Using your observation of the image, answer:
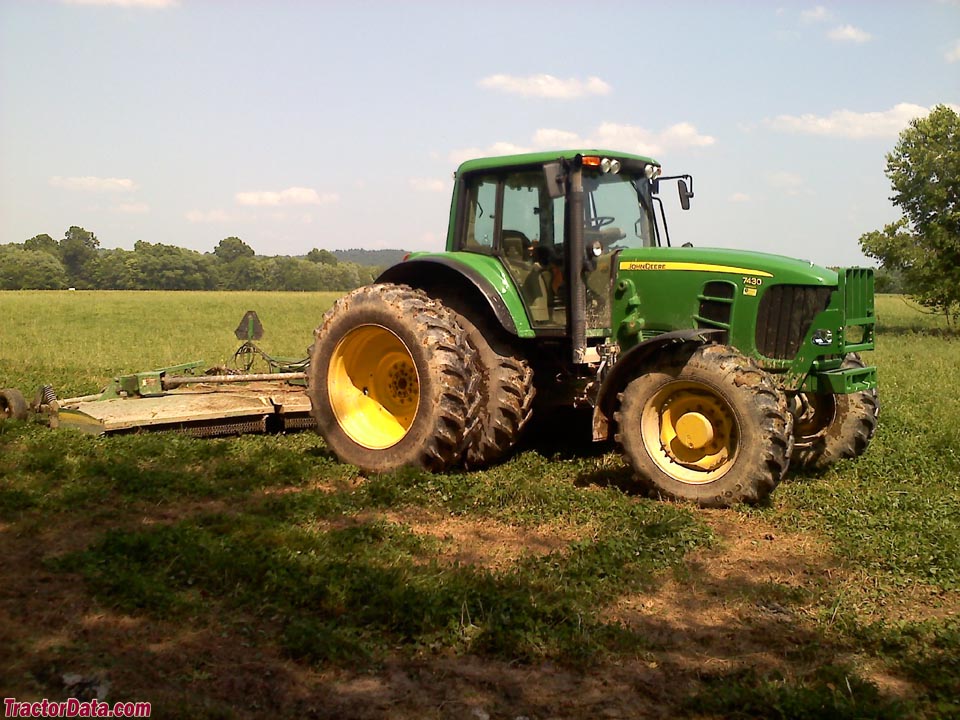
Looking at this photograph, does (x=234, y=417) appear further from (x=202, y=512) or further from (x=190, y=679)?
(x=190, y=679)

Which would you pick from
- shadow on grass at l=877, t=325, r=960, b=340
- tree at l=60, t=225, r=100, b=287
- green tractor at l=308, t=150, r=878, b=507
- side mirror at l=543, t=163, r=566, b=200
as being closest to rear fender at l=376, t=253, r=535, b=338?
green tractor at l=308, t=150, r=878, b=507

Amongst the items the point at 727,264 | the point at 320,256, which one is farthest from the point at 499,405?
the point at 320,256

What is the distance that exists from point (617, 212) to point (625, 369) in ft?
5.29

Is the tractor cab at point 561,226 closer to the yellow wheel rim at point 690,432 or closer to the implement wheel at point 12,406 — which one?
the yellow wheel rim at point 690,432

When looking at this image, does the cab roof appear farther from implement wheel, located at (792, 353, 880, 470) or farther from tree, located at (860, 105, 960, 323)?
tree, located at (860, 105, 960, 323)

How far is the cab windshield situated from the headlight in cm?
176

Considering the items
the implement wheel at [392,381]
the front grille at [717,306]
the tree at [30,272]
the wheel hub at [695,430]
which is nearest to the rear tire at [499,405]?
the implement wheel at [392,381]

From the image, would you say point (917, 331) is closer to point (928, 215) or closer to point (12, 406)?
point (928, 215)

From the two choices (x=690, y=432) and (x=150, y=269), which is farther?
(x=150, y=269)

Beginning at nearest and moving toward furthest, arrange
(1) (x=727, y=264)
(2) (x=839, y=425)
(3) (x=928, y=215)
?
(1) (x=727, y=264) → (2) (x=839, y=425) → (3) (x=928, y=215)

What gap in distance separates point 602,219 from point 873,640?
4.28 meters

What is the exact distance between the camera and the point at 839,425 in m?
7.45

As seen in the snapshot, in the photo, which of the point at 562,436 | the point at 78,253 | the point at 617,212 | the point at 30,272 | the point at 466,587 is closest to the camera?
the point at 466,587

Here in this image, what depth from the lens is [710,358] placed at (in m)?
6.38
